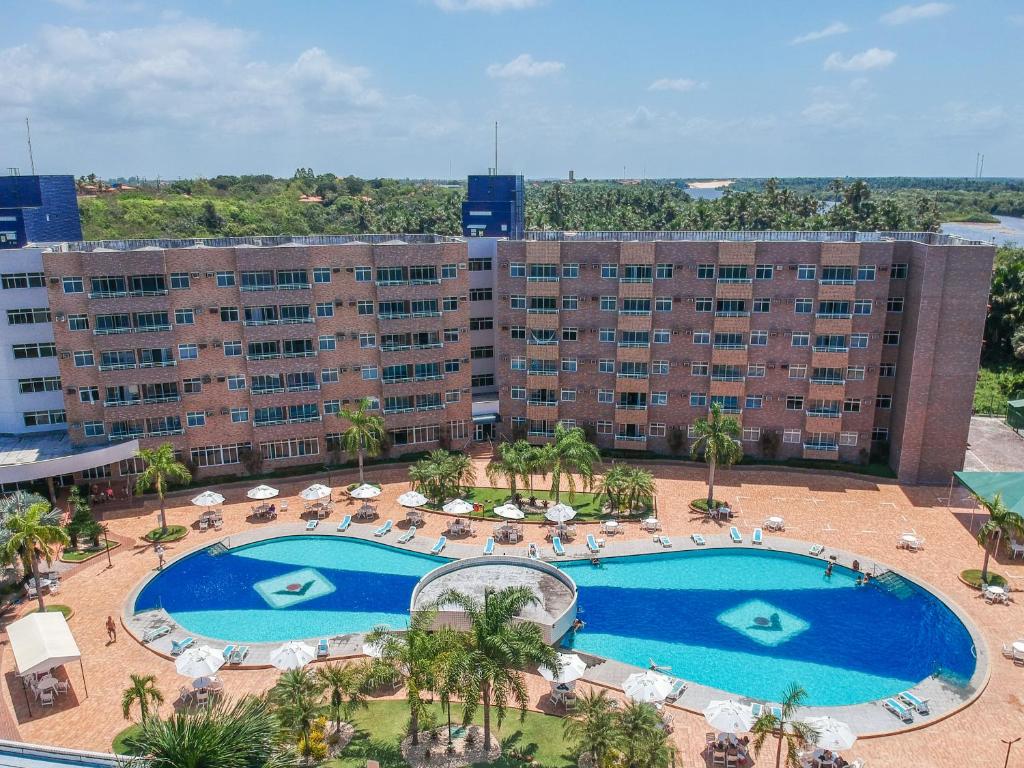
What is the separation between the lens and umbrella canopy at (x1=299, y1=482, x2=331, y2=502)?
50781 millimetres

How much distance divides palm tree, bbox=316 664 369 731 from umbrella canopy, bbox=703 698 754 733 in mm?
13586

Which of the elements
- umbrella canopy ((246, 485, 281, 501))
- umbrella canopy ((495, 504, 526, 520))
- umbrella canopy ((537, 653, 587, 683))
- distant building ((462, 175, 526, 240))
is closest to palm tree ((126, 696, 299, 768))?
umbrella canopy ((537, 653, 587, 683))

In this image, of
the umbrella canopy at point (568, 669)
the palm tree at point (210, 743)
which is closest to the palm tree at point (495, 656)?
the umbrella canopy at point (568, 669)

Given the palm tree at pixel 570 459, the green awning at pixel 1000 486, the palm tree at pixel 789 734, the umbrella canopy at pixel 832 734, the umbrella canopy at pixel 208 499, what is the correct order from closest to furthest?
the palm tree at pixel 789 734 → the umbrella canopy at pixel 832 734 → the green awning at pixel 1000 486 → the palm tree at pixel 570 459 → the umbrella canopy at pixel 208 499

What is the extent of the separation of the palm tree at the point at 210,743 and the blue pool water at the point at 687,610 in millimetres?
18287

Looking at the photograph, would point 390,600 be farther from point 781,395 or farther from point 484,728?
point 781,395

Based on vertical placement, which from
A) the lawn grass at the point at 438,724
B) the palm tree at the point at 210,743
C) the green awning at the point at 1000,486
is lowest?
the lawn grass at the point at 438,724

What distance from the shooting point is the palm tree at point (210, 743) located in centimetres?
1898

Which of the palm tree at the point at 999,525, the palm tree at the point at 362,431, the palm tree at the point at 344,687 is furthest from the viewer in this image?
the palm tree at the point at 362,431

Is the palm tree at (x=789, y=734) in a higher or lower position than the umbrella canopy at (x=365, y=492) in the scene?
higher

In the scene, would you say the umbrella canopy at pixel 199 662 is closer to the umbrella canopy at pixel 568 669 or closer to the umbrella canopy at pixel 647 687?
the umbrella canopy at pixel 568 669

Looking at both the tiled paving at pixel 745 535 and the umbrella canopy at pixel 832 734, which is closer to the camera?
the umbrella canopy at pixel 832 734

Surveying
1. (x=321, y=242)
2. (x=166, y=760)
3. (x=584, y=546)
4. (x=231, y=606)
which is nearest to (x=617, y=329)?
(x=584, y=546)

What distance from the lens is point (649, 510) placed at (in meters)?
51.6
